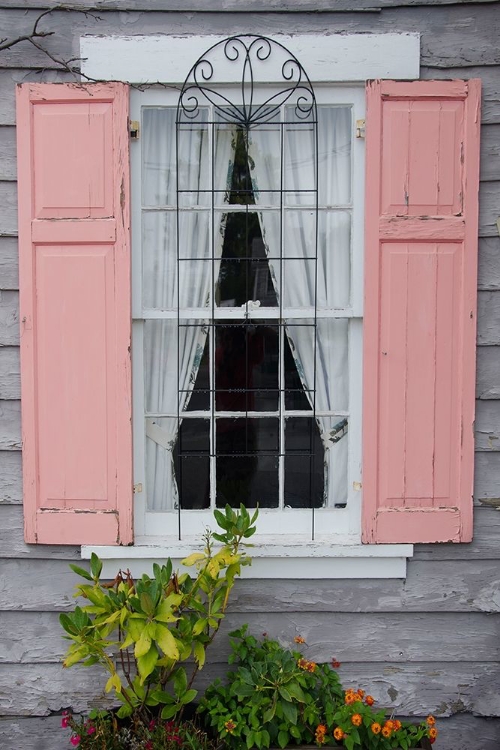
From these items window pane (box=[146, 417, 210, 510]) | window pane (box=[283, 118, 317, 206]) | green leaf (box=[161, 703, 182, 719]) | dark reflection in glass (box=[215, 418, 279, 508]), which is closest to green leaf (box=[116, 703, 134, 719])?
green leaf (box=[161, 703, 182, 719])

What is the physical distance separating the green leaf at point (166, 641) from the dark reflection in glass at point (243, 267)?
126 centimetres

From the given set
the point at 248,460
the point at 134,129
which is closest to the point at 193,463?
the point at 248,460

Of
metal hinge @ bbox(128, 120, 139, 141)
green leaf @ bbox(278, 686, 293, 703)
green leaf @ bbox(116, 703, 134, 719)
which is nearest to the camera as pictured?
green leaf @ bbox(278, 686, 293, 703)

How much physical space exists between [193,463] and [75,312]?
777mm

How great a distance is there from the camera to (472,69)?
2.70 meters

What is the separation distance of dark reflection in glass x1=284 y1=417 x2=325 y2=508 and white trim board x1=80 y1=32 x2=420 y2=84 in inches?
54.5

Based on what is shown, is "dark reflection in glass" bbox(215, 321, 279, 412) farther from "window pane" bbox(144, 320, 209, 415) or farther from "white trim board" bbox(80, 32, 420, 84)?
"white trim board" bbox(80, 32, 420, 84)

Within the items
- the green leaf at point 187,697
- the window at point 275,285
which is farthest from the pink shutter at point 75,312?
the green leaf at point 187,697

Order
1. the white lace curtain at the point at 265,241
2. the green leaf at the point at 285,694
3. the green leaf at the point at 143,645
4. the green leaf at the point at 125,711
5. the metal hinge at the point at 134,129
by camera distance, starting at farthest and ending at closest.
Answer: the white lace curtain at the point at 265,241 → the metal hinge at the point at 134,129 → the green leaf at the point at 125,711 → the green leaf at the point at 285,694 → the green leaf at the point at 143,645

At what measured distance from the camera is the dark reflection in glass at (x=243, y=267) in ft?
9.37

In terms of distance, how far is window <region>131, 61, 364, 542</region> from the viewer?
280 cm

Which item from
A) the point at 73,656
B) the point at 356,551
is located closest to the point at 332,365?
the point at 356,551

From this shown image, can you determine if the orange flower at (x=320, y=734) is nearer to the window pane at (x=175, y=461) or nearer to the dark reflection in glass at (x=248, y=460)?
the dark reflection in glass at (x=248, y=460)

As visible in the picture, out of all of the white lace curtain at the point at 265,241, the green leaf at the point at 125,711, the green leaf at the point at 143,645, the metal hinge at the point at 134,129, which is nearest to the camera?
the green leaf at the point at 143,645
